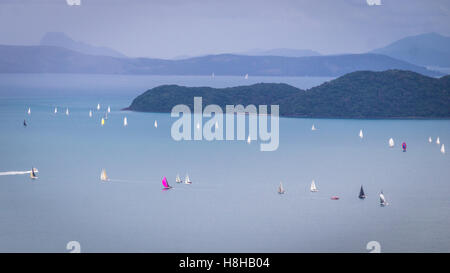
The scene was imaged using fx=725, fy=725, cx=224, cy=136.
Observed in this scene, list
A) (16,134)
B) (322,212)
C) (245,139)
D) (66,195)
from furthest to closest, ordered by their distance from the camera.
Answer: (16,134)
(245,139)
(66,195)
(322,212)

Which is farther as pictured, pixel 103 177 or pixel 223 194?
pixel 103 177

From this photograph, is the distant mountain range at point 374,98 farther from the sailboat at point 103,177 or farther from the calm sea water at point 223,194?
the sailboat at point 103,177

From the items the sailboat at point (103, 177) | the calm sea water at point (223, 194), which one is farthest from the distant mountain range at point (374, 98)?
the sailboat at point (103, 177)

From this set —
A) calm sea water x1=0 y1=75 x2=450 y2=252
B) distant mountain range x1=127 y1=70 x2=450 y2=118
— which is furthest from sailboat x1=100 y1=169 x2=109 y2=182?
distant mountain range x1=127 y1=70 x2=450 y2=118

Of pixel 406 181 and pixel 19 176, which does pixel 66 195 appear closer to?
pixel 19 176

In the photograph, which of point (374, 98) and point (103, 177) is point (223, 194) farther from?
point (374, 98)

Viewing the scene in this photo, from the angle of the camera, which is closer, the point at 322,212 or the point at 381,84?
the point at 322,212

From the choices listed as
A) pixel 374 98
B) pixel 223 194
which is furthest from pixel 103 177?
pixel 374 98
